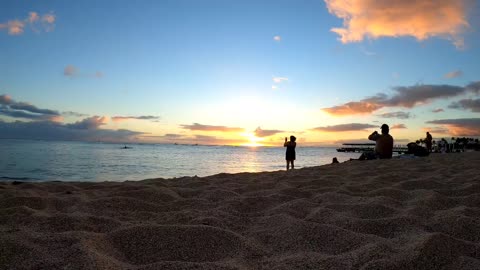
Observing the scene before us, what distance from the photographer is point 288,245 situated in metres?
2.53

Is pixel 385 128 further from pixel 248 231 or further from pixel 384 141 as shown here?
pixel 248 231

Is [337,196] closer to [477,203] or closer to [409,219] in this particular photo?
[409,219]

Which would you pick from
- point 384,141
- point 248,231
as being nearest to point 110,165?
point 384,141

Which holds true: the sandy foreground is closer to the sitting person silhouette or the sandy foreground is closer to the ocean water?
the sitting person silhouette

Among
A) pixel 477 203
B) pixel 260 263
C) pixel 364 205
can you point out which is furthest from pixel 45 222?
pixel 477 203

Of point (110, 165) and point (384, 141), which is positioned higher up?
point (384, 141)

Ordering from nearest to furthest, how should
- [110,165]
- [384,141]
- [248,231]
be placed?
[248,231] < [384,141] < [110,165]

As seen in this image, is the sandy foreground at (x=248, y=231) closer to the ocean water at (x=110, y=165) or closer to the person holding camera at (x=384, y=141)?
the person holding camera at (x=384, y=141)

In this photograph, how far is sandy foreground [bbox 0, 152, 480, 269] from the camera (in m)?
2.11

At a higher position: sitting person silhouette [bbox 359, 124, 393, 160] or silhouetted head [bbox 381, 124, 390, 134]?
silhouetted head [bbox 381, 124, 390, 134]

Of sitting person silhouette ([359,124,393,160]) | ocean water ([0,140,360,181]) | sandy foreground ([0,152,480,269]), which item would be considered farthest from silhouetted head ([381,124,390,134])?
ocean water ([0,140,360,181])

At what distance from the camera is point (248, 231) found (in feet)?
9.63

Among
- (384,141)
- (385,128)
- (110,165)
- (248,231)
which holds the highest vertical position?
(385,128)

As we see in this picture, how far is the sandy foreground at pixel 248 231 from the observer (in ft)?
6.92
